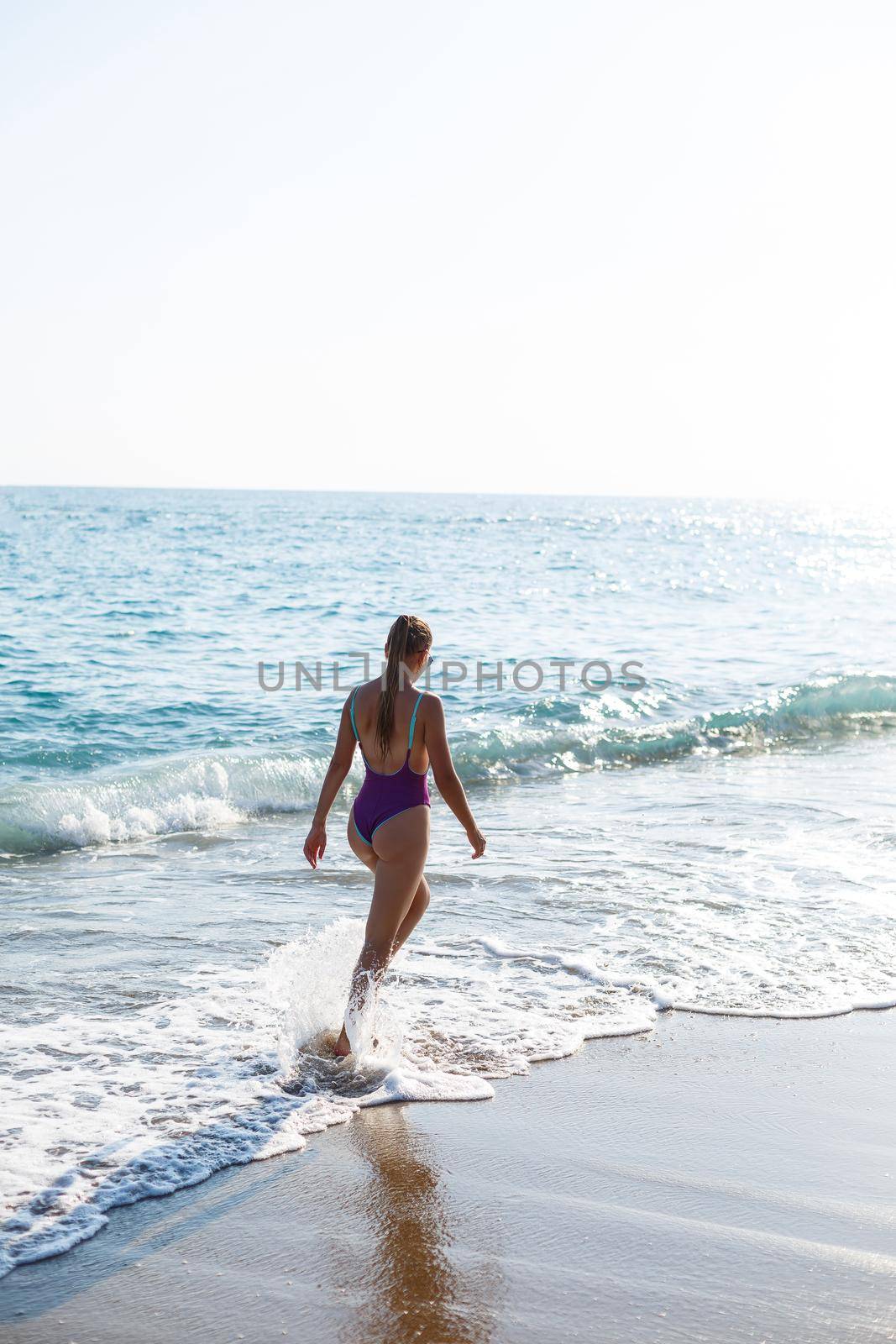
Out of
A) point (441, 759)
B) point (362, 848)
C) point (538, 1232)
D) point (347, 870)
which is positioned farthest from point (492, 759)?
point (538, 1232)

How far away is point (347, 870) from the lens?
8211 millimetres

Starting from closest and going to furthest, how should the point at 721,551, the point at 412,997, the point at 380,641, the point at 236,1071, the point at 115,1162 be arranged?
the point at 115,1162 → the point at 236,1071 → the point at 412,997 → the point at 380,641 → the point at 721,551

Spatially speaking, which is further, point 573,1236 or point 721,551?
point 721,551

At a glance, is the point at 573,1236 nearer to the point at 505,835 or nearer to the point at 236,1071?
the point at 236,1071

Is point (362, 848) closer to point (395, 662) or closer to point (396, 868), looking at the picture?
point (396, 868)

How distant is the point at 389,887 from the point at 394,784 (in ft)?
1.46

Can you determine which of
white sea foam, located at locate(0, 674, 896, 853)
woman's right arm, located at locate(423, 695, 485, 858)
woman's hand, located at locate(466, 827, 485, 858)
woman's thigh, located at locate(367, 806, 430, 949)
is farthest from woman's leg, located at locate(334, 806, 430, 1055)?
white sea foam, located at locate(0, 674, 896, 853)

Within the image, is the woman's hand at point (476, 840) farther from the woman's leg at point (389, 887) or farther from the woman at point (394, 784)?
the woman's leg at point (389, 887)

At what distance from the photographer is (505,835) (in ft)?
31.0

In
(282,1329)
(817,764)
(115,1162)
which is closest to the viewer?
(282,1329)

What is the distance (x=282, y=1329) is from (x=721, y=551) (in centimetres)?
4905

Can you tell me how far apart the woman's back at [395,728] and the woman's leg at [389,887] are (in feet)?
0.72

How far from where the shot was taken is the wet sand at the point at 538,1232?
3.04m

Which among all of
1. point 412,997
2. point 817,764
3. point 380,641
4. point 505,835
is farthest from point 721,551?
point 412,997
